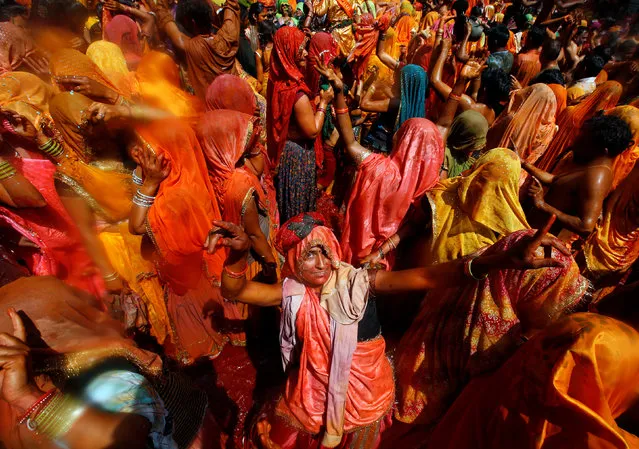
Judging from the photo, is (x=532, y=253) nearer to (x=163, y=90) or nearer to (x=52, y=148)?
(x=52, y=148)

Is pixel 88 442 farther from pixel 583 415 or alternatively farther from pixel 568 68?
pixel 568 68

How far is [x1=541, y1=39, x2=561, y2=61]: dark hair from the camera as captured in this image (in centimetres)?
555

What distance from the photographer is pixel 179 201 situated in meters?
2.43

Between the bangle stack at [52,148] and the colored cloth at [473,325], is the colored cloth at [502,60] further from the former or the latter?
the bangle stack at [52,148]

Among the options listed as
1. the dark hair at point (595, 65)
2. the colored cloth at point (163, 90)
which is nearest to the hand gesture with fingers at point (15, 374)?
the colored cloth at point (163, 90)

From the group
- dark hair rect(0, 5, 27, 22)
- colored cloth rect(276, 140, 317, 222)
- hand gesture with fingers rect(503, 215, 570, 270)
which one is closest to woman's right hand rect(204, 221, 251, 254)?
hand gesture with fingers rect(503, 215, 570, 270)

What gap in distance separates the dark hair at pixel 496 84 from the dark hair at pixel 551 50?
201cm

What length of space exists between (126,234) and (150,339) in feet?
3.33

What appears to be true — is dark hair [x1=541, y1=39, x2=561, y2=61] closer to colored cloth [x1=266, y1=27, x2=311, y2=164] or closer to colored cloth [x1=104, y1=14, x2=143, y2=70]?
colored cloth [x1=266, y1=27, x2=311, y2=164]

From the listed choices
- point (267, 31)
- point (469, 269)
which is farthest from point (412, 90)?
point (267, 31)

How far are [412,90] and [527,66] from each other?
366cm

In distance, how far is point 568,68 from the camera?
7.06m

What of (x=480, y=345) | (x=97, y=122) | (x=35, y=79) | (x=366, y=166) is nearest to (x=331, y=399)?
(x=480, y=345)

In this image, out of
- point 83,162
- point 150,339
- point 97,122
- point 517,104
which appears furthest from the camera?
point 517,104
